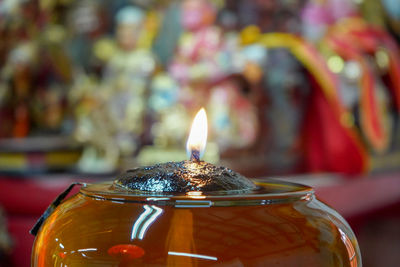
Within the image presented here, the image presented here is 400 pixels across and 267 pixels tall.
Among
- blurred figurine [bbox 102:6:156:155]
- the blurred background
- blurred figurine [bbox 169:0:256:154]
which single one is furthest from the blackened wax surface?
blurred figurine [bbox 102:6:156:155]

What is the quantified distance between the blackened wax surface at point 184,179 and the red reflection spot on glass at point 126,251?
0.05 meters

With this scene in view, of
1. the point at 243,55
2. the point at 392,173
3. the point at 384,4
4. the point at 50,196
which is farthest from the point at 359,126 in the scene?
the point at 50,196

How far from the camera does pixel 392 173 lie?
2.16m

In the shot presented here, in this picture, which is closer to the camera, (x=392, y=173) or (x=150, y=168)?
(x=150, y=168)

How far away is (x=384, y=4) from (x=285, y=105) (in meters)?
0.79

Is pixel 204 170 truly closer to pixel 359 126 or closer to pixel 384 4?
pixel 359 126

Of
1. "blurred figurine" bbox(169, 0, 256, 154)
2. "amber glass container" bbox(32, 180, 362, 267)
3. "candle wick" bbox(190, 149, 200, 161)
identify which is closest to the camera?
"amber glass container" bbox(32, 180, 362, 267)

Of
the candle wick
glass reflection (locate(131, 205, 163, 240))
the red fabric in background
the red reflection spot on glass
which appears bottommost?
the red fabric in background

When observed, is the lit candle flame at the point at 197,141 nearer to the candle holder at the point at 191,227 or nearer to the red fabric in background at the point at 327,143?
the candle holder at the point at 191,227

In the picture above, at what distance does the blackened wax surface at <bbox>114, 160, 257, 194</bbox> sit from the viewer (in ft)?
1.18

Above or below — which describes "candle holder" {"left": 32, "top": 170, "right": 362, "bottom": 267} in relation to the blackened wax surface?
below

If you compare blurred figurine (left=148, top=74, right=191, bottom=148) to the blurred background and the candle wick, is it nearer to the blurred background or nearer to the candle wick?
the blurred background

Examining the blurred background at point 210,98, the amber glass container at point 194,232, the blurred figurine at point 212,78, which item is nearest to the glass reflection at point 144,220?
the amber glass container at point 194,232

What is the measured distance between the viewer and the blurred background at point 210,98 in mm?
1828
